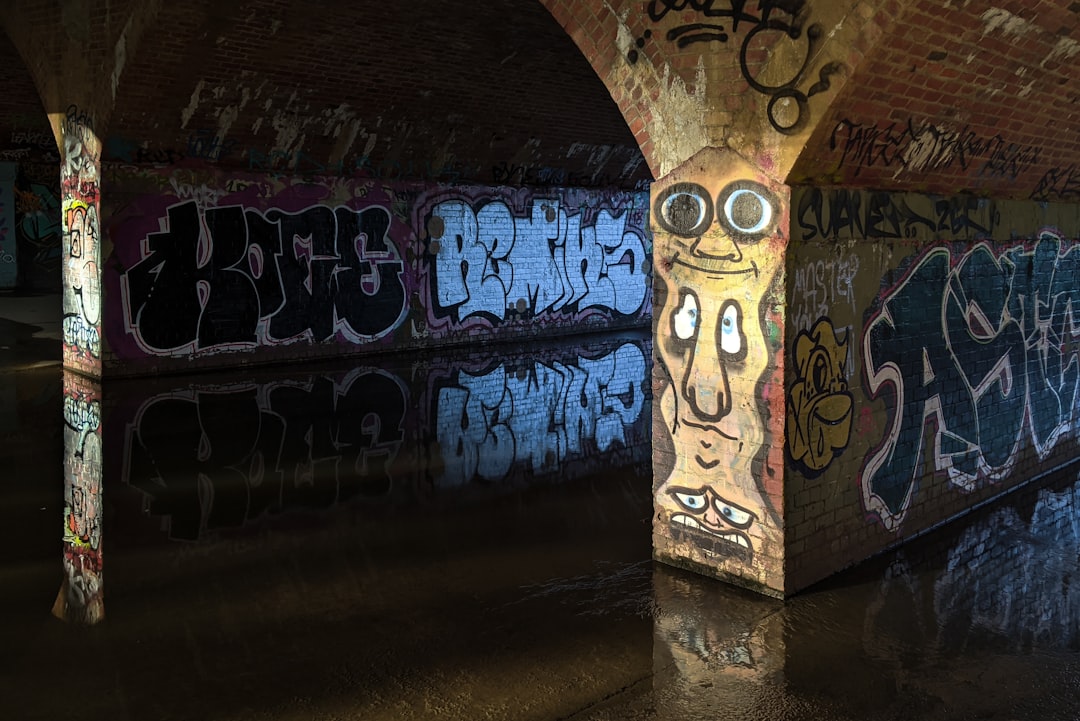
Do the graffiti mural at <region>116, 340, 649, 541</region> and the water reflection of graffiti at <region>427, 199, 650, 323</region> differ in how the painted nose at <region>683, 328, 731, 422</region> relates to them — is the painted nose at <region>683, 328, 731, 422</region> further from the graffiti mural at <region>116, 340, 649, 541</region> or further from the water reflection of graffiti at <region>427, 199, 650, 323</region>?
the water reflection of graffiti at <region>427, 199, 650, 323</region>

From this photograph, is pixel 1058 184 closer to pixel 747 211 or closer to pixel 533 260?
pixel 747 211

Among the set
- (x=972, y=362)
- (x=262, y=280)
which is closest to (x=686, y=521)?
(x=972, y=362)

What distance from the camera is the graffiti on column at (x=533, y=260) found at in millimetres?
16031

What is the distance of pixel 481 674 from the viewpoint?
4.43 meters

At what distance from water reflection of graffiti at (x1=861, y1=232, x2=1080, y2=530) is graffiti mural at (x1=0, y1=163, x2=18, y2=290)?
21.1 m

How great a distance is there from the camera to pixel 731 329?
5.50 meters

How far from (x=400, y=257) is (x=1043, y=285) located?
10046 millimetres

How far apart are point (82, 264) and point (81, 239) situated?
34cm

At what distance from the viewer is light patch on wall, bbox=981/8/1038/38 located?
206 inches

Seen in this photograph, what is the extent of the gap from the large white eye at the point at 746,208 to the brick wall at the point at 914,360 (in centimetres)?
19

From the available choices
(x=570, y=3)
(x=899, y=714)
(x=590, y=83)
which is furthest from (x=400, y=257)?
(x=899, y=714)

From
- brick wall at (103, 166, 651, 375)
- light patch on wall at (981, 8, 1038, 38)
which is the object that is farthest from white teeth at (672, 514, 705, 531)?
brick wall at (103, 166, 651, 375)

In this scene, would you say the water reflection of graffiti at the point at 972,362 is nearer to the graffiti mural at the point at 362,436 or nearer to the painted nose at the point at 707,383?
the painted nose at the point at 707,383

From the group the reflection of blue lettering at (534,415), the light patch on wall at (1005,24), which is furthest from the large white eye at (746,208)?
the reflection of blue lettering at (534,415)
